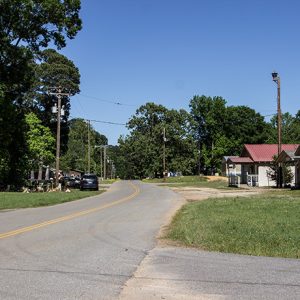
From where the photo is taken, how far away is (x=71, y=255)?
10.6 meters

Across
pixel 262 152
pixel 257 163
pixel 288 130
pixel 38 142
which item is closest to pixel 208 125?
pixel 288 130

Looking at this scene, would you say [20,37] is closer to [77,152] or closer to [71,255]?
[71,255]

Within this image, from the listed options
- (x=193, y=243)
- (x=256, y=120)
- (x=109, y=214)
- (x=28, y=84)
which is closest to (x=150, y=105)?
(x=256, y=120)

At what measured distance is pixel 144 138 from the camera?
112625 millimetres

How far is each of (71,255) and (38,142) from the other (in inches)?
1872

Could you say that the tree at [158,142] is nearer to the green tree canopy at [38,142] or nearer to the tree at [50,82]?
the tree at [50,82]

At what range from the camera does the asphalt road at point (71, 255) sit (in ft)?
24.6

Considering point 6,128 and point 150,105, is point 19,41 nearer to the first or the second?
point 6,128

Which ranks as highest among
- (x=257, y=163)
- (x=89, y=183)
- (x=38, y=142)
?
(x=38, y=142)

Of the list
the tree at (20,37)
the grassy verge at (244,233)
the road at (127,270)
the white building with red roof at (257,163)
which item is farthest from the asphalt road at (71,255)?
the white building with red roof at (257,163)

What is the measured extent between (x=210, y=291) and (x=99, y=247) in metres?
4.94

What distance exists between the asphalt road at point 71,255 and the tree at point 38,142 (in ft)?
124

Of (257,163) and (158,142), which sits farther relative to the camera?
(158,142)

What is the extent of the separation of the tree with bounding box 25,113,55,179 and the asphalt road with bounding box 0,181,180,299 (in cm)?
3773
